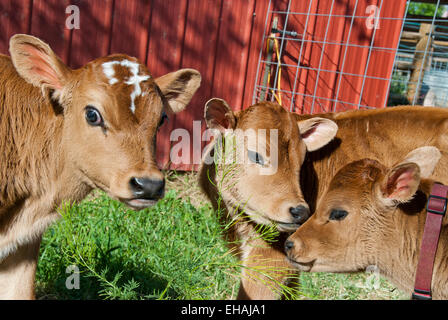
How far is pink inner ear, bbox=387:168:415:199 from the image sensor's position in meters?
3.07

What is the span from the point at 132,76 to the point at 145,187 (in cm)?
76

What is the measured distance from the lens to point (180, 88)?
3.77 m

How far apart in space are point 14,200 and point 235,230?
1.69 m

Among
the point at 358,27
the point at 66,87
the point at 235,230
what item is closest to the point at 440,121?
the point at 235,230

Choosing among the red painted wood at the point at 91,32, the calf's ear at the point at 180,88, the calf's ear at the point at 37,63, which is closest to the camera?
the calf's ear at the point at 37,63

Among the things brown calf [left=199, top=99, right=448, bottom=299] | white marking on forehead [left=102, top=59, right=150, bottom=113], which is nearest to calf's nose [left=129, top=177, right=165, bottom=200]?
white marking on forehead [left=102, top=59, right=150, bottom=113]

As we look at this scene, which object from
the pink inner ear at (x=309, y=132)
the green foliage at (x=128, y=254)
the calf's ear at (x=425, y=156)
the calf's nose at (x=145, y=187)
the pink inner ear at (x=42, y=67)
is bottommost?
the green foliage at (x=128, y=254)

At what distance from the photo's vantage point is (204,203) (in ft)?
20.7

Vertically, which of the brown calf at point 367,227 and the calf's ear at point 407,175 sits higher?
the calf's ear at point 407,175

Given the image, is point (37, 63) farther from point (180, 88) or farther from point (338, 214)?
point (338, 214)

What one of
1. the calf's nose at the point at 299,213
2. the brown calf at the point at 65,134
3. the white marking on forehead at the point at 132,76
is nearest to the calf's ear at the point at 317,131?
the calf's nose at the point at 299,213

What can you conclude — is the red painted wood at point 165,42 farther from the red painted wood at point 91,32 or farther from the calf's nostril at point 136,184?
the calf's nostril at point 136,184

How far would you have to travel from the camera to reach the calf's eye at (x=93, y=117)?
3088 millimetres

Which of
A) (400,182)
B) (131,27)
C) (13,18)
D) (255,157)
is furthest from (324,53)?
(400,182)
